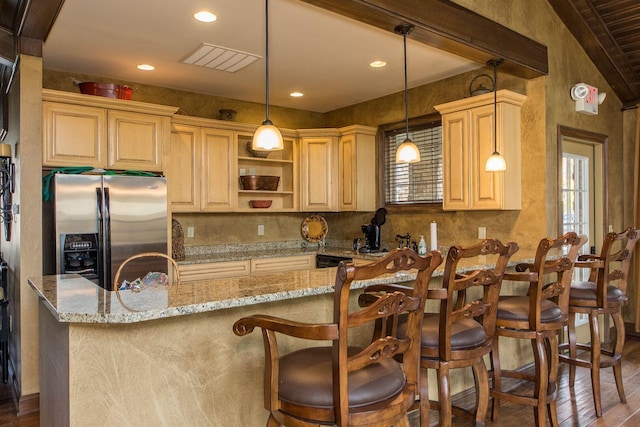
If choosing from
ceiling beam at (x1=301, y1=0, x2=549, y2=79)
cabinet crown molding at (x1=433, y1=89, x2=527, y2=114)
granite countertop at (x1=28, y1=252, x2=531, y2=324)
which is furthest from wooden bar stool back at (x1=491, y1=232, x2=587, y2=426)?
cabinet crown molding at (x1=433, y1=89, x2=527, y2=114)

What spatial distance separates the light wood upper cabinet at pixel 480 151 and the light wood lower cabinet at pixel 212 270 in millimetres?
2143

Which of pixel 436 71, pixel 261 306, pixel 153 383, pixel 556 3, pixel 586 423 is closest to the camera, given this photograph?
pixel 153 383

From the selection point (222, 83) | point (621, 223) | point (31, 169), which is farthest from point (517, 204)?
point (31, 169)

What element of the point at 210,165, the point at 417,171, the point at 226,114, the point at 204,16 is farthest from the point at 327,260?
the point at 204,16

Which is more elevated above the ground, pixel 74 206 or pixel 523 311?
pixel 74 206

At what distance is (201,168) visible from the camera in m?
4.70

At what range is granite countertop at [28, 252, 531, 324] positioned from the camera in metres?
1.51

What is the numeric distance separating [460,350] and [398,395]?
2.02ft

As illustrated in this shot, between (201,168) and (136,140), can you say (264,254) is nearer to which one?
(201,168)

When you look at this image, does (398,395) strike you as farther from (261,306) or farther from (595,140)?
(595,140)

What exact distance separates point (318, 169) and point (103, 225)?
2.60 metres

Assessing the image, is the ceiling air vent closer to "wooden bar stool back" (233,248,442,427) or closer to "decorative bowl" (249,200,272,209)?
"decorative bowl" (249,200,272,209)

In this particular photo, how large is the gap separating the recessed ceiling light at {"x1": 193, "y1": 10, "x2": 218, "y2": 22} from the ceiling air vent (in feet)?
1.48

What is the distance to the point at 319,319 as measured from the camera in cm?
230
